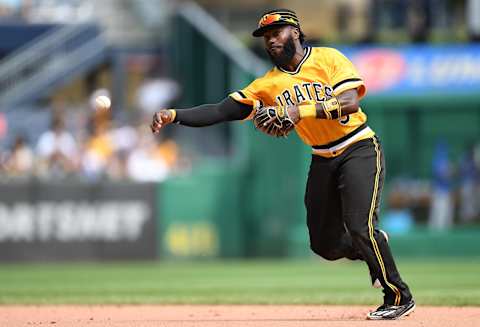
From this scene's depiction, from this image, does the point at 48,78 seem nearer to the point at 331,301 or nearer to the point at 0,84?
the point at 0,84

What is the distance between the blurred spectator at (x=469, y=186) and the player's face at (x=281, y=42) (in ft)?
36.5

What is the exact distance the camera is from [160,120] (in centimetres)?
780

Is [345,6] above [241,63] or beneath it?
above

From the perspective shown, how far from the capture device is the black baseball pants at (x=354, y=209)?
7742mm

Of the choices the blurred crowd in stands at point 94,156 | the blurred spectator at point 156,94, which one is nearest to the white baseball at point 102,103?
the blurred crowd in stands at point 94,156

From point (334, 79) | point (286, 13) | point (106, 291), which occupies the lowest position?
point (106, 291)

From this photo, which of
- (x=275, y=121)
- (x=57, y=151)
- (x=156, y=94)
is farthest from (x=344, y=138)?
(x=156, y=94)

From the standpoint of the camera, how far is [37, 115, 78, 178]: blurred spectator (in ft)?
58.3

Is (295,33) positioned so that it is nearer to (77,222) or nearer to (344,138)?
(344,138)

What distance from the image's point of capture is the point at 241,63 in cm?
1858

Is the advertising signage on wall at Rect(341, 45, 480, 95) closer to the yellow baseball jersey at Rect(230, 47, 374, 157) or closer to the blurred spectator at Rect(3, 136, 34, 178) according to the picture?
the blurred spectator at Rect(3, 136, 34, 178)

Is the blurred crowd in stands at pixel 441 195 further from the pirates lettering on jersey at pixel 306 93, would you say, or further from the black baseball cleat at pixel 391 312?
the pirates lettering on jersey at pixel 306 93

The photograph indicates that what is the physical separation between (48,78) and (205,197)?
4.83 m

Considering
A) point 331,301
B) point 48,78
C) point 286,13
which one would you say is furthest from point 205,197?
point 286,13
